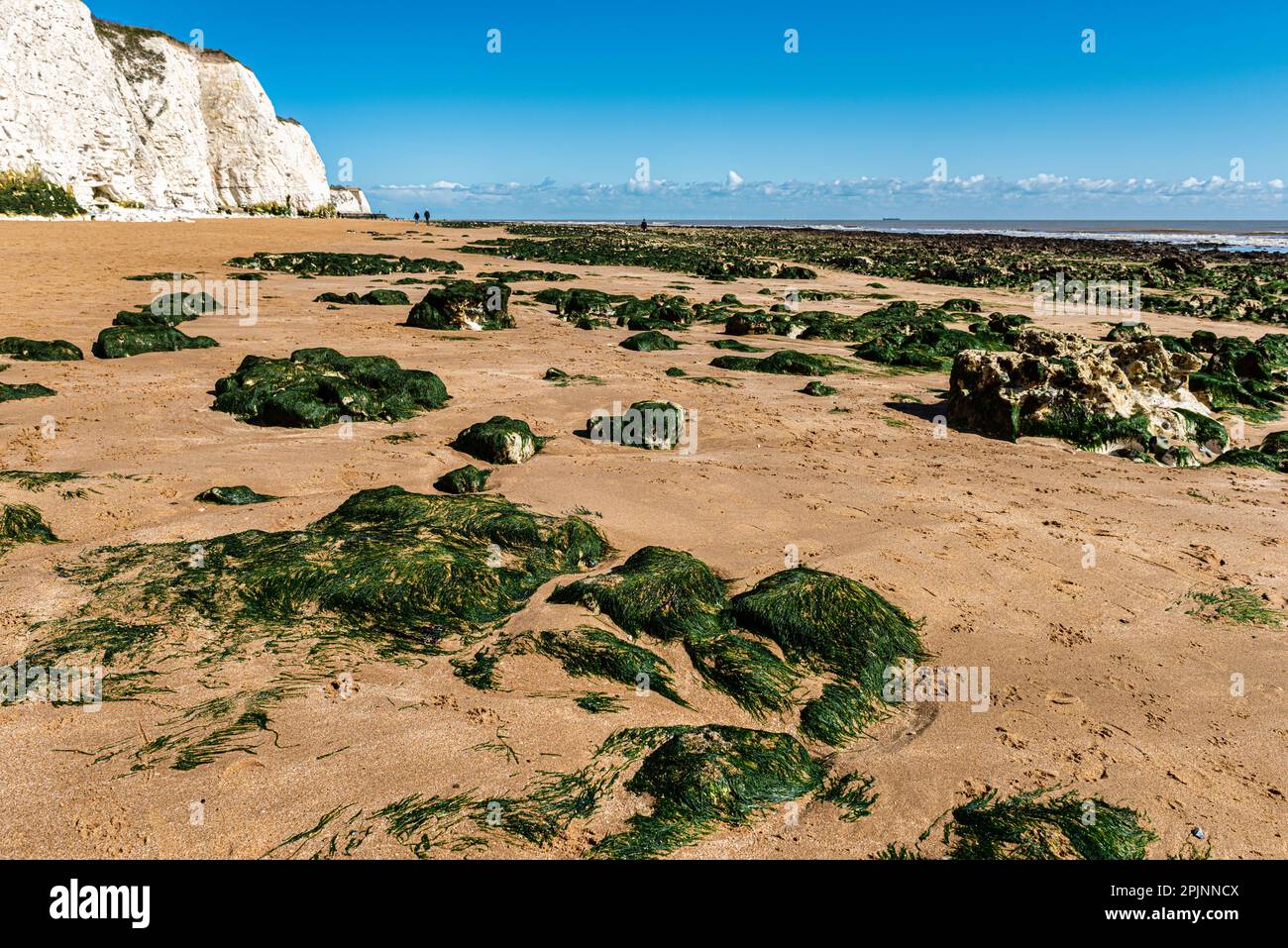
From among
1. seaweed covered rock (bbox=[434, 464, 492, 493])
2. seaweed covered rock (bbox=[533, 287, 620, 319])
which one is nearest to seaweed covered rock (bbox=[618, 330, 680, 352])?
seaweed covered rock (bbox=[533, 287, 620, 319])

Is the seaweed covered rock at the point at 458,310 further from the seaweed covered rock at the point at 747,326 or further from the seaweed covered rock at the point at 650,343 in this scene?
the seaweed covered rock at the point at 747,326

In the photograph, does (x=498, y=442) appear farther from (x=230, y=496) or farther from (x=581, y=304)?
(x=581, y=304)

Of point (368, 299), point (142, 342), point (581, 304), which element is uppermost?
point (368, 299)

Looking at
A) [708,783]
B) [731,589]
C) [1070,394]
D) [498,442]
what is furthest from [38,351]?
[1070,394]
